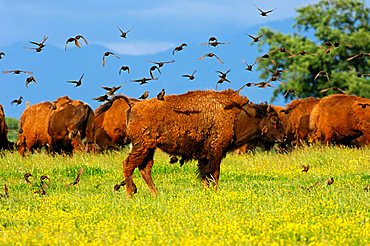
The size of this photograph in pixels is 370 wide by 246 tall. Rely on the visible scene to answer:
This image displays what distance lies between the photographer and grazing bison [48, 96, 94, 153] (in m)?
25.7

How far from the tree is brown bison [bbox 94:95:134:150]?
23.6 m

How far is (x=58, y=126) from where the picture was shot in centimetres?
2575

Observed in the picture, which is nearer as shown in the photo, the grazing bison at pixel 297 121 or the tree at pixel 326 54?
the grazing bison at pixel 297 121

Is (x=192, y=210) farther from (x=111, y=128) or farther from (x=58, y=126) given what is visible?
(x=111, y=128)

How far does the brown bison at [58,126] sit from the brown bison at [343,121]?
7.97 meters

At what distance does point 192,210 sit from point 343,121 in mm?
15823

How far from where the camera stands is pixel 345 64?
51.3m

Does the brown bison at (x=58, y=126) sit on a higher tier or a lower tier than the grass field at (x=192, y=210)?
lower

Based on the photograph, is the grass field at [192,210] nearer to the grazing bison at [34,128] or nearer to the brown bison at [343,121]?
the brown bison at [343,121]

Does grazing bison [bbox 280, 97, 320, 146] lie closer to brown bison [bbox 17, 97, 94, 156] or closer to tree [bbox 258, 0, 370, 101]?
brown bison [bbox 17, 97, 94, 156]

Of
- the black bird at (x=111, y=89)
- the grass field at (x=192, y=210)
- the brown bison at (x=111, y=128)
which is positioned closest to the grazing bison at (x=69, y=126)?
the brown bison at (x=111, y=128)

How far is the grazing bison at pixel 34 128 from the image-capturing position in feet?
87.8

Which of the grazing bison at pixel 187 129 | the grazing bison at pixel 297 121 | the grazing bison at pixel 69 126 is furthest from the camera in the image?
the grazing bison at pixel 297 121

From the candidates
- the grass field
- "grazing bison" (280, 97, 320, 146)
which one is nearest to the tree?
"grazing bison" (280, 97, 320, 146)
